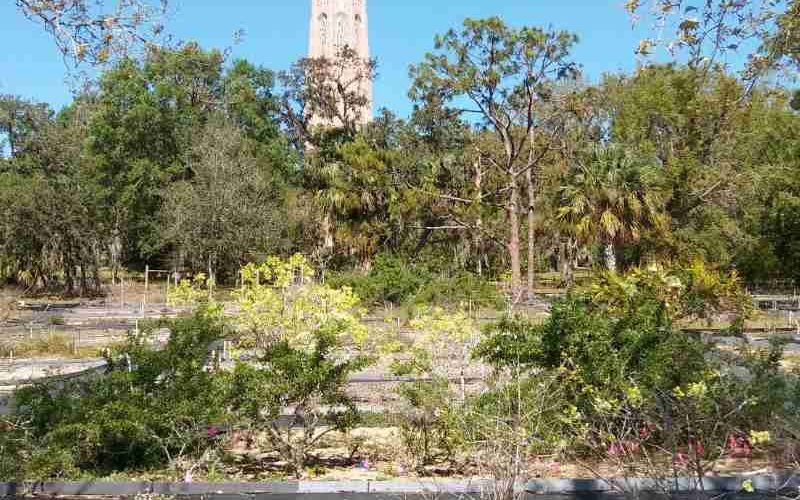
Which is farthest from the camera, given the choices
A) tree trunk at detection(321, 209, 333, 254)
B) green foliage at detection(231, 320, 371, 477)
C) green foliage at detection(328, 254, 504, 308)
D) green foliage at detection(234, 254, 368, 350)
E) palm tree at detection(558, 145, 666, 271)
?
tree trunk at detection(321, 209, 333, 254)

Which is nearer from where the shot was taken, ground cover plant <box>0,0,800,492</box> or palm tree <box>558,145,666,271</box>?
ground cover plant <box>0,0,800,492</box>

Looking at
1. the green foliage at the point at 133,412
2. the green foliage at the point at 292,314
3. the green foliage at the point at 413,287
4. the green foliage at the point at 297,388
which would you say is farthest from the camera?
the green foliage at the point at 413,287

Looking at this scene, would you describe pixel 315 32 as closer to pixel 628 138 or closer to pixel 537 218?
pixel 537 218

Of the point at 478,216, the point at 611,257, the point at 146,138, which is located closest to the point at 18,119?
the point at 146,138

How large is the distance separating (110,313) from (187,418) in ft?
69.7

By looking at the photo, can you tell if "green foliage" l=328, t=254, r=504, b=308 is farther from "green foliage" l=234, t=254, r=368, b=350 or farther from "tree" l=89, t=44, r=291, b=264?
"tree" l=89, t=44, r=291, b=264

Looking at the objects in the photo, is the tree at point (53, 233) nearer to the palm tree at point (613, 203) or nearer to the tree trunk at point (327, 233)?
the tree trunk at point (327, 233)

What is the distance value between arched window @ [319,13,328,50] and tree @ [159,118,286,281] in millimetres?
15963

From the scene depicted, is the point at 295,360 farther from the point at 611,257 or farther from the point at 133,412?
the point at 611,257

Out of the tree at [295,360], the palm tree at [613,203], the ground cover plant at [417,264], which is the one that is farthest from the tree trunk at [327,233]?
the tree at [295,360]

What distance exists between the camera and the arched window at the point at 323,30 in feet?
176

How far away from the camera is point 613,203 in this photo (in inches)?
1056

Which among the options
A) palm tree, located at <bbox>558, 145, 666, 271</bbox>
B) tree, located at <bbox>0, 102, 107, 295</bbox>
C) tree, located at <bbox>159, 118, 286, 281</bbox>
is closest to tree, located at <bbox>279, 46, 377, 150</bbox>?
tree, located at <bbox>159, 118, 286, 281</bbox>

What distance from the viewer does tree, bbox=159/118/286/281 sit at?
121 feet
